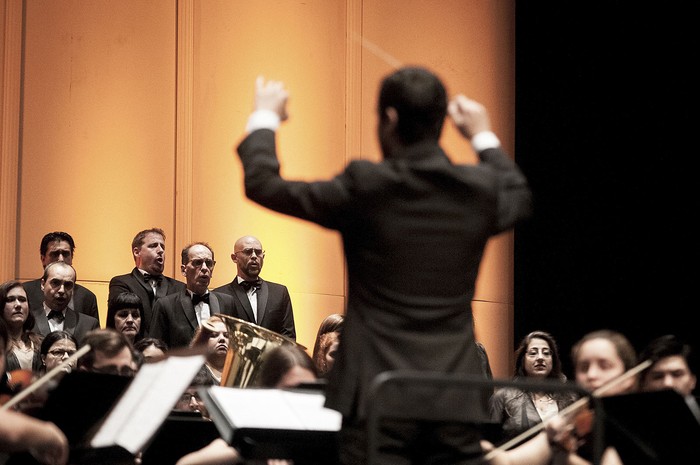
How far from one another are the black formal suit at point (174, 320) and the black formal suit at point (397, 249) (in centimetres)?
392

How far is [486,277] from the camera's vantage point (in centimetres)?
795

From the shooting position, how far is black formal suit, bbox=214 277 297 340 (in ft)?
21.5

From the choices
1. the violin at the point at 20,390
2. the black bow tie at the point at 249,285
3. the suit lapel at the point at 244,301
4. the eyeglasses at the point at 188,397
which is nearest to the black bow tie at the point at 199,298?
the suit lapel at the point at 244,301

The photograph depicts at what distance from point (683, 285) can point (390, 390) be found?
209 inches

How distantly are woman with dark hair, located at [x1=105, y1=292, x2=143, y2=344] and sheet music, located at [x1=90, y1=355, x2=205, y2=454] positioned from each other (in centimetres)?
305

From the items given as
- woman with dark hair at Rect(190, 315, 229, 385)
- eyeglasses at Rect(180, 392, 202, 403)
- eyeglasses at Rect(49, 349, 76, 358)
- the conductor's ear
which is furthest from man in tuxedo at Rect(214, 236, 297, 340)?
the conductor's ear

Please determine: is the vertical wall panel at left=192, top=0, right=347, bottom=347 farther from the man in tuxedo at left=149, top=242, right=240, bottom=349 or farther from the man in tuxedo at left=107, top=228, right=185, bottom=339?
the man in tuxedo at left=149, top=242, right=240, bottom=349

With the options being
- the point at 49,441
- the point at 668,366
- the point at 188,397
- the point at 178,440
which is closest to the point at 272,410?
the point at 49,441

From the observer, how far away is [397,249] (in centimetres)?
211

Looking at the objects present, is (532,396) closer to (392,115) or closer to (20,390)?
(20,390)

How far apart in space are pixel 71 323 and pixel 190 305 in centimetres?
62

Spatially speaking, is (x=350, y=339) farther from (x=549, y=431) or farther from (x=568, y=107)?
(x=568, y=107)

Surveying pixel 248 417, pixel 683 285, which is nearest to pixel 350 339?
pixel 248 417

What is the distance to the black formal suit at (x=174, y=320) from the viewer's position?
5969 millimetres
